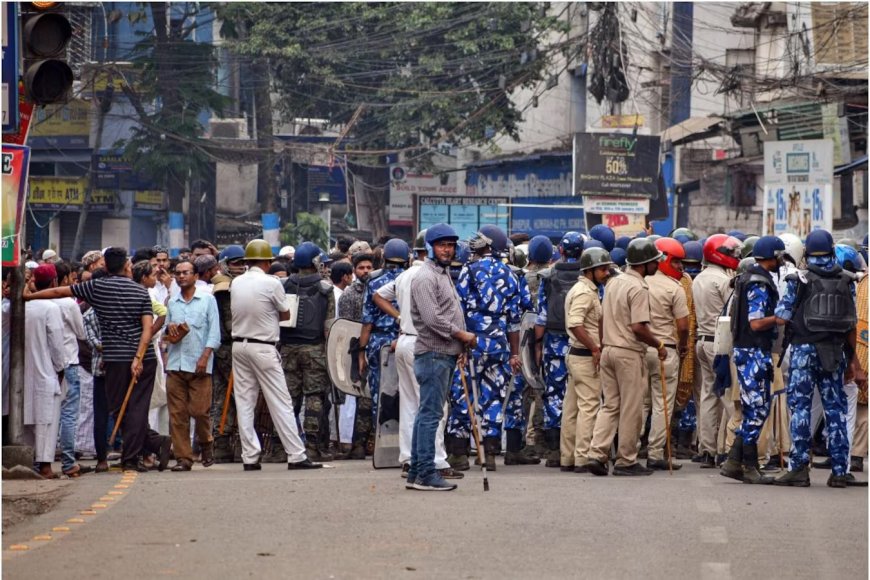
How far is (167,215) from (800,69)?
76.5ft

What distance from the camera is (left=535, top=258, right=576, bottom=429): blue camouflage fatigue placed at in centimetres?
1350

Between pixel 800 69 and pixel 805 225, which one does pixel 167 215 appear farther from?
pixel 805 225

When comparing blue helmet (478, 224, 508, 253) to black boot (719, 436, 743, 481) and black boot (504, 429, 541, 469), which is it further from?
black boot (719, 436, 743, 481)

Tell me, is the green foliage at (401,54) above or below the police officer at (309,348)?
above

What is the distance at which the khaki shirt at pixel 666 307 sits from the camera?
13305 millimetres

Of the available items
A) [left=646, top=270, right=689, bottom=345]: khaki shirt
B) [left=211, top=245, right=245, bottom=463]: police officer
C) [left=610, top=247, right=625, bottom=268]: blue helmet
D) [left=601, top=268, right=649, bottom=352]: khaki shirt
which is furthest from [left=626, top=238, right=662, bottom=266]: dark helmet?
[left=211, top=245, right=245, bottom=463]: police officer

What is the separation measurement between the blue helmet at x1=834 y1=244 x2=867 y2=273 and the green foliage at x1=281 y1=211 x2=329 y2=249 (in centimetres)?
3262

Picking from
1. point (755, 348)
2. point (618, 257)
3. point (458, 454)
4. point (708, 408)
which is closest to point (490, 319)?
point (458, 454)

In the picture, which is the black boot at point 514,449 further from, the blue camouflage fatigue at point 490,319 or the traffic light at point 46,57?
the traffic light at point 46,57

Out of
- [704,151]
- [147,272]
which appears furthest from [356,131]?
[147,272]

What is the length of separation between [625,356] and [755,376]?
3.40ft

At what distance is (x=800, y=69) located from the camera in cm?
3025

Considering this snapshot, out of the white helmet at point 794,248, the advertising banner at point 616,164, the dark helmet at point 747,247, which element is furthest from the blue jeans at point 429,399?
the advertising banner at point 616,164

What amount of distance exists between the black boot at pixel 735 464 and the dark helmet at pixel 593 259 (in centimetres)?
177
